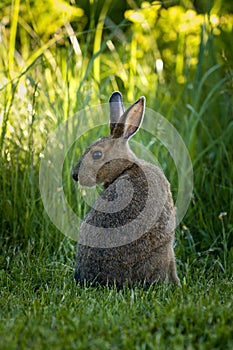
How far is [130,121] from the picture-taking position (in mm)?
4105

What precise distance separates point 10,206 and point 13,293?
4.29 ft

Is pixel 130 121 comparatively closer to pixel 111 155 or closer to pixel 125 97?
pixel 111 155

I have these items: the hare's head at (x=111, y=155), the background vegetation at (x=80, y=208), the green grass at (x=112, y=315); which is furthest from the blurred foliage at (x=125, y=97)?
the green grass at (x=112, y=315)

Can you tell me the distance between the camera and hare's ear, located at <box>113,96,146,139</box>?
405cm

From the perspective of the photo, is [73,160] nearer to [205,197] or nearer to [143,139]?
[143,139]

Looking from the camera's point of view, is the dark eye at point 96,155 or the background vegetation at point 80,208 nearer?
the background vegetation at point 80,208

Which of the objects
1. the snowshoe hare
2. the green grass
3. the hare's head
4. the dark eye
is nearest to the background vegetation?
the green grass

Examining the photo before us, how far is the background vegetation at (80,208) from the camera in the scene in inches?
115

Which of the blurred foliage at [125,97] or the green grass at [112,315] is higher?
the blurred foliage at [125,97]

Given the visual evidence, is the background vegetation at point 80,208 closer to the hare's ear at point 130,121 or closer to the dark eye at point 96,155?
the dark eye at point 96,155

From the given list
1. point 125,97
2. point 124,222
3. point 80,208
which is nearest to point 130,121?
point 124,222

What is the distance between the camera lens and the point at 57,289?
12.8 ft

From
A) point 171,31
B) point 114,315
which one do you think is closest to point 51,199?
point 114,315

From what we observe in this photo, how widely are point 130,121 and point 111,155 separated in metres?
0.24
